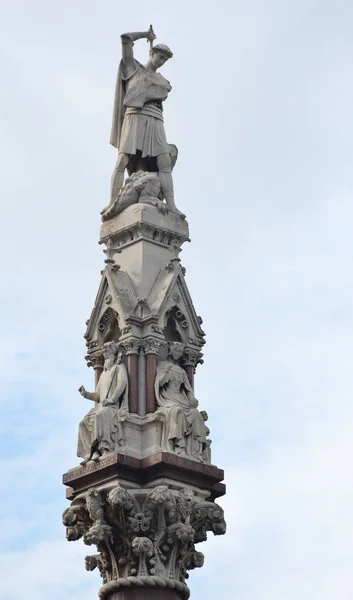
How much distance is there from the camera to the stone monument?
3728 cm

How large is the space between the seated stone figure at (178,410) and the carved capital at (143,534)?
99 cm

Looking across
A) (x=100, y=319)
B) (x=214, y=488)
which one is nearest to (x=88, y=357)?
(x=100, y=319)

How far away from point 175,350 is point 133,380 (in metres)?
1.27

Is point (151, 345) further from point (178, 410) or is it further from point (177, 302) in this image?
point (178, 410)

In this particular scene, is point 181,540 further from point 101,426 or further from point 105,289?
point 105,289

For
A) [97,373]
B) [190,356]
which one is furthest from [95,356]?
[190,356]

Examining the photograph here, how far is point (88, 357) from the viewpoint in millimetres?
40219

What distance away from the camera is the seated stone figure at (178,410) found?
38094 millimetres

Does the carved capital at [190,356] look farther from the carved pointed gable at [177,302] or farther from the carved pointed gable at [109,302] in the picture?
the carved pointed gable at [109,302]

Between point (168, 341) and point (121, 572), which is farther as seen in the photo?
point (168, 341)

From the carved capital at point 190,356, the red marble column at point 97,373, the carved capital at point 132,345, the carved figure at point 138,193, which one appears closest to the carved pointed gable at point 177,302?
the carved capital at point 190,356

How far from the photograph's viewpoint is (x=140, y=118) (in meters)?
42.3

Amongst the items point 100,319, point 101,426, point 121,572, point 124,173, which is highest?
point 124,173

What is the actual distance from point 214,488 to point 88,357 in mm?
3873
